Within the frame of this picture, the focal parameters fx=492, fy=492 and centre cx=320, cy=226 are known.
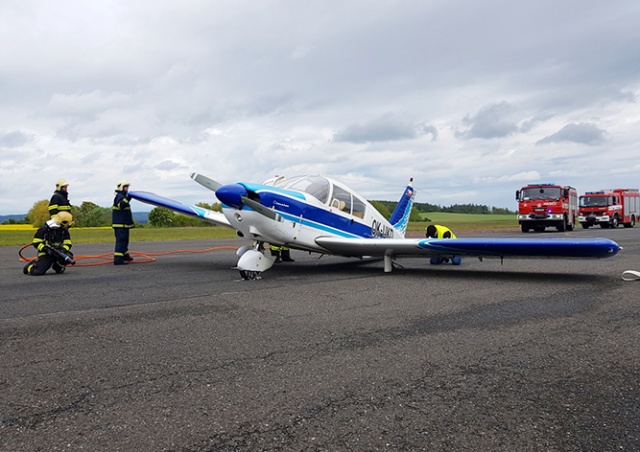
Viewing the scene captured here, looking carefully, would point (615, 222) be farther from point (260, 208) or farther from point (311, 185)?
point (260, 208)

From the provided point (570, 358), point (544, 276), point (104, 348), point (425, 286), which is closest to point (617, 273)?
point (544, 276)

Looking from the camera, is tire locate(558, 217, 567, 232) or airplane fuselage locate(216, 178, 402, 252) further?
tire locate(558, 217, 567, 232)

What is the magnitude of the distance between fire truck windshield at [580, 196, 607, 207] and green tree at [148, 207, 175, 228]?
38.3 meters

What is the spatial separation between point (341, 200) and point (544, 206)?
25.3m

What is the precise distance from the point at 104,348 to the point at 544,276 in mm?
8273

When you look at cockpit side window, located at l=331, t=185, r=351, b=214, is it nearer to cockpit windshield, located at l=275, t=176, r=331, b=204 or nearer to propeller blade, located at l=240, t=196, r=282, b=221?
cockpit windshield, located at l=275, t=176, r=331, b=204

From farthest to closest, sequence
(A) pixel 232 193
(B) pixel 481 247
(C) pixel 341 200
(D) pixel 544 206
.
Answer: (D) pixel 544 206, (C) pixel 341 200, (B) pixel 481 247, (A) pixel 232 193

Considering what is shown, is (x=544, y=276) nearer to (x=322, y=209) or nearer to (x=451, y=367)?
(x=322, y=209)

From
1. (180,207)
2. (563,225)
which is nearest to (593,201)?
(563,225)

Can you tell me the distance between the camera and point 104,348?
176 inches

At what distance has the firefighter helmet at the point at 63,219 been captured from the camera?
36.0ft

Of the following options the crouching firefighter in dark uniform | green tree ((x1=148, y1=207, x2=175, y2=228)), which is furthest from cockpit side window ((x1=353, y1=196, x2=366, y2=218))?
green tree ((x1=148, y1=207, x2=175, y2=228))

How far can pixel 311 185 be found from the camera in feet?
35.4

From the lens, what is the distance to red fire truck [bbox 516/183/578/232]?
32.0 meters
